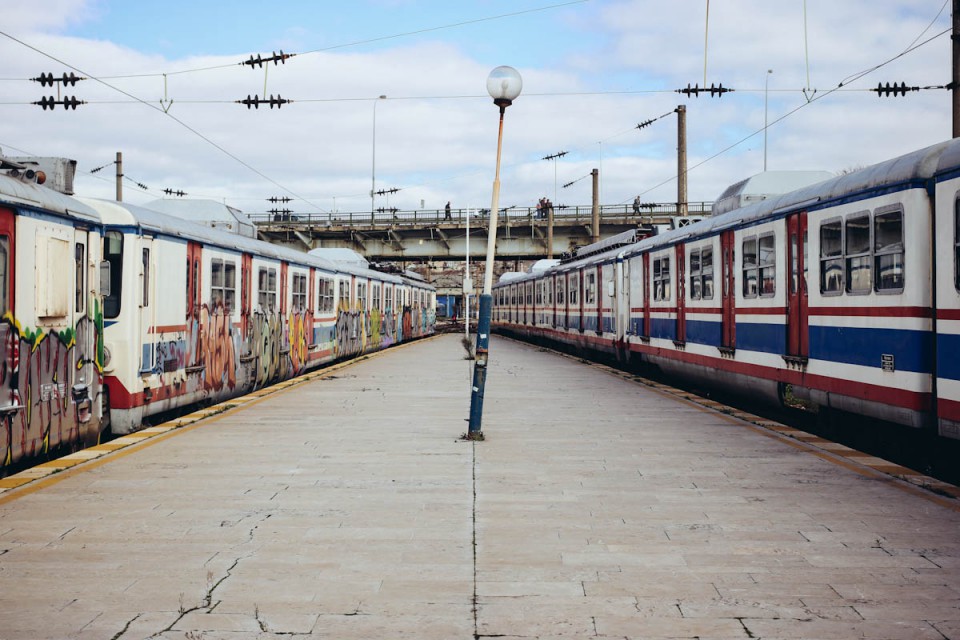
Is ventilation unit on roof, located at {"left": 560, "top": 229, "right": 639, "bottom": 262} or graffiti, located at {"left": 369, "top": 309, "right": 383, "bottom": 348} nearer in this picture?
ventilation unit on roof, located at {"left": 560, "top": 229, "right": 639, "bottom": 262}

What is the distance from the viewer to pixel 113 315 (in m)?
10.7

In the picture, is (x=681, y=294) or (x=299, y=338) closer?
(x=681, y=294)

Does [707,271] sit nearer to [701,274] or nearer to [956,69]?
[701,274]

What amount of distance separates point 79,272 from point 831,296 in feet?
27.3

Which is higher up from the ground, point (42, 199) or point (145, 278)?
point (42, 199)

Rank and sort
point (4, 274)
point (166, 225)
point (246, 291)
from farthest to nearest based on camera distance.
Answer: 1. point (246, 291)
2. point (166, 225)
3. point (4, 274)

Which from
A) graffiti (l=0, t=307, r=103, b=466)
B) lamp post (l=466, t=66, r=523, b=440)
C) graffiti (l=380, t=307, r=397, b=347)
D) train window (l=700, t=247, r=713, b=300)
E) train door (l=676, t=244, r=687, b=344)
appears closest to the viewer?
graffiti (l=0, t=307, r=103, b=466)

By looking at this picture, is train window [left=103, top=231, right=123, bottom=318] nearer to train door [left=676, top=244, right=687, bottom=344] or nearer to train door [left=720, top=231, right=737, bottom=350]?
train door [left=720, top=231, right=737, bottom=350]

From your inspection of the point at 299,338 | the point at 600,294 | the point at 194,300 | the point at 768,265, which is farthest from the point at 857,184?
the point at 600,294

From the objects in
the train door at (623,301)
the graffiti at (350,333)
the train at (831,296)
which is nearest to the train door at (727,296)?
the train at (831,296)

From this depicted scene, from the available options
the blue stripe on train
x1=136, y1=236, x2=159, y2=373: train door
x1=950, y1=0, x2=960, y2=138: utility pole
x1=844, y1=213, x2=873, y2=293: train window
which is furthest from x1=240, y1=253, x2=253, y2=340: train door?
x1=950, y1=0, x2=960, y2=138: utility pole

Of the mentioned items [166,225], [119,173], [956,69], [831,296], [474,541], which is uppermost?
[119,173]

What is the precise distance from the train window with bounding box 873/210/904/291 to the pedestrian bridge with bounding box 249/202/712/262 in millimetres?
43540

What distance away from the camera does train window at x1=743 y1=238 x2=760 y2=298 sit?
12891mm
